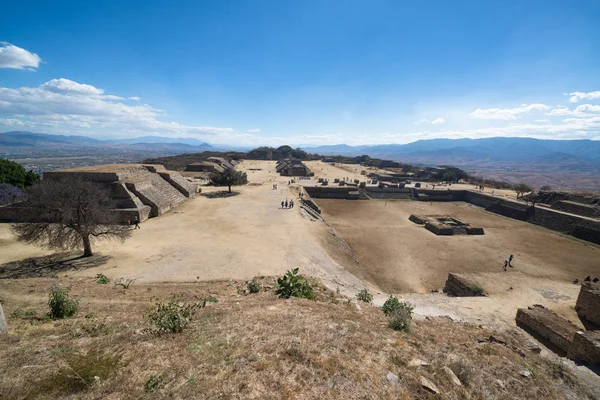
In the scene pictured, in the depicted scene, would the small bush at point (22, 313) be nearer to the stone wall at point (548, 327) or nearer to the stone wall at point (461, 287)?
the stone wall at point (548, 327)

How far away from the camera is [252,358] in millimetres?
4582

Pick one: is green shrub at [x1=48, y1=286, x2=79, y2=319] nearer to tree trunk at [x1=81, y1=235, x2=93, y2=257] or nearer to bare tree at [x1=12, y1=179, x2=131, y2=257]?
bare tree at [x1=12, y1=179, x2=131, y2=257]

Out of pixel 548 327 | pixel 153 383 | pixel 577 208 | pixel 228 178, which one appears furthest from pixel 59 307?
pixel 577 208

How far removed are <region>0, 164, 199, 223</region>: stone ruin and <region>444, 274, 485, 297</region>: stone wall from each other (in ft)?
67.5

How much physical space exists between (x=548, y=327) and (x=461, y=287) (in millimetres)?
4136

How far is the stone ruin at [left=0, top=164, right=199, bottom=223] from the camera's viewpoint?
18.3 m

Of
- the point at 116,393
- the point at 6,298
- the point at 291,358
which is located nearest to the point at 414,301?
the point at 291,358

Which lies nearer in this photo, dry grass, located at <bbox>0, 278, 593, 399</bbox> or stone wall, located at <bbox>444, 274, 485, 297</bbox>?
dry grass, located at <bbox>0, 278, 593, 399</bbox>

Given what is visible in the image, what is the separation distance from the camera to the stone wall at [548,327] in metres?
8.80

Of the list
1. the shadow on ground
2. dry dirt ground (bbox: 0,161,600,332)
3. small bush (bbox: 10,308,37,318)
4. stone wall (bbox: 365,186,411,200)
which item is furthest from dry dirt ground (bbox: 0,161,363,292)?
stone wall (bbox: 365,186,411,200)

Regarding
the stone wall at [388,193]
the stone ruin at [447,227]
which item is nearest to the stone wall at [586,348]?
the stone ruin at [447,227]

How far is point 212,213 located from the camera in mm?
23484

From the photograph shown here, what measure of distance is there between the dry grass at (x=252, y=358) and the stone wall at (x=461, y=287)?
19.5 ft

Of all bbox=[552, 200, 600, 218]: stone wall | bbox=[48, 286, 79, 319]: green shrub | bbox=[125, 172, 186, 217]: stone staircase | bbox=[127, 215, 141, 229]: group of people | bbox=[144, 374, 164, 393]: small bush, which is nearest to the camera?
bbox=[144, 374, 164, 393]: small bush
